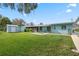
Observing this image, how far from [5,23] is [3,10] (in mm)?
143

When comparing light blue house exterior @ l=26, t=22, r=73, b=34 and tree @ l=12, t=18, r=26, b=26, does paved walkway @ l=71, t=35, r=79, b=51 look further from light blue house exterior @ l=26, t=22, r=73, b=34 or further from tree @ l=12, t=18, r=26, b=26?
tree @ l=12, t=18, r=26, b=26

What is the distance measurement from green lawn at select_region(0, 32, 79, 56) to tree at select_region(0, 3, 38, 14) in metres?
0.26

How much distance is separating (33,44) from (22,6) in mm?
433

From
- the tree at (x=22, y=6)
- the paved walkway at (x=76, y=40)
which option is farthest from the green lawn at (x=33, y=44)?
the tree at (x=22, y=6)

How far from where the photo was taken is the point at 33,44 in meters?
2.74

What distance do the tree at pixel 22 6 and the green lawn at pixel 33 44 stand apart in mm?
259

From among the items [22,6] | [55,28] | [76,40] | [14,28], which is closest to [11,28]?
[14,28]

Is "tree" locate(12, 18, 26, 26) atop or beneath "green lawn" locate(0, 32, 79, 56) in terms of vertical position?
atop

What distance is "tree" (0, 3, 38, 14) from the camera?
8.98 ft

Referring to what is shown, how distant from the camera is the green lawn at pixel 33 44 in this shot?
8.95ft

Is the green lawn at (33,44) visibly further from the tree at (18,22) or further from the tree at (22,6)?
the tree at (22,6)

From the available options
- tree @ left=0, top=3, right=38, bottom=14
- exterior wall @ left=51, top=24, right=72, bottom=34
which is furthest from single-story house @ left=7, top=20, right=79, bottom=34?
tree @ left=0, top=3, right=38, bottom=14

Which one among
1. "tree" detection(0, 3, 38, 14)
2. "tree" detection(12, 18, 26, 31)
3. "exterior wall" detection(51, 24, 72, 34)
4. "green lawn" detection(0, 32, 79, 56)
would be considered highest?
"tree" detection(0, 3, 38, 14)

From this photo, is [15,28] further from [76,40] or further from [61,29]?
[76,40]
